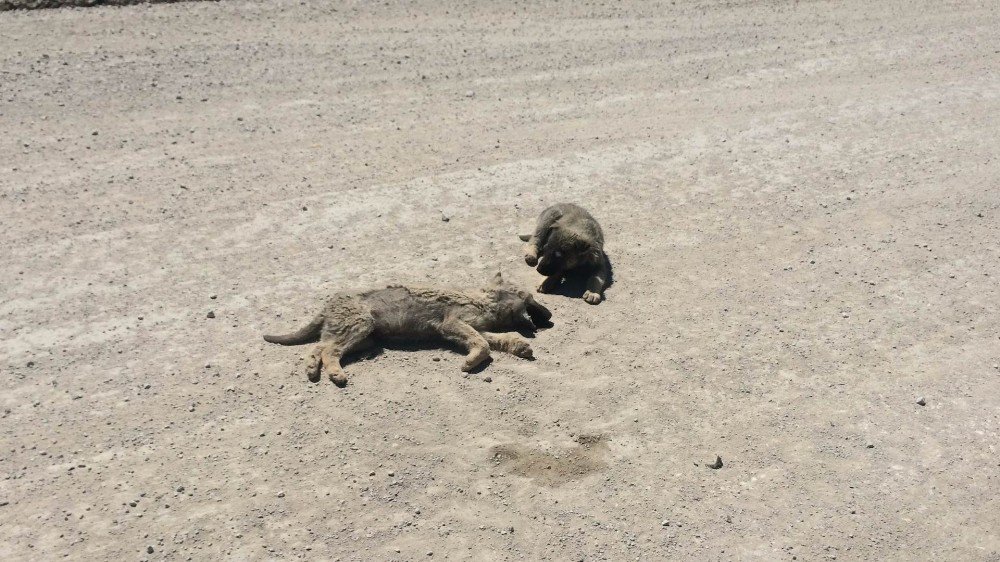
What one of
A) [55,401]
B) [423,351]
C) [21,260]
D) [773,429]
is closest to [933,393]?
[773,429]

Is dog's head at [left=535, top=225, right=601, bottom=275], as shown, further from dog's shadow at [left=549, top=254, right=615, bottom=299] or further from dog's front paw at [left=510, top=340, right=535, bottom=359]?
dog's front paw at [left=510, top=340, right=535, bottom=359]

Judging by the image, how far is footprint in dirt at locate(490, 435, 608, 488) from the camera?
21.6 ft

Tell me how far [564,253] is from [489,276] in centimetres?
82

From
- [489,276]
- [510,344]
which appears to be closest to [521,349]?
[510,344]

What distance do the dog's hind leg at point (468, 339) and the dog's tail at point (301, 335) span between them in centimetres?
111

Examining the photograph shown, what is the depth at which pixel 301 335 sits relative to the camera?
308 inches

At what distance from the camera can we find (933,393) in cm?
762

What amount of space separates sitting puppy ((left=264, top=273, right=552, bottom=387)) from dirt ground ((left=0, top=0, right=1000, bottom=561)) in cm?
21

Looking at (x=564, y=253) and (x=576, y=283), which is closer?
(x=564, y=253)

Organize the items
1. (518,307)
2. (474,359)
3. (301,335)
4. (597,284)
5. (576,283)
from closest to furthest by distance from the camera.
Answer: (474,359) < (301,335) < (518,307) < (597,284) < (576,283)

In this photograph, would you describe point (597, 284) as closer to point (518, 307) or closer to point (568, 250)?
point (568, 250)

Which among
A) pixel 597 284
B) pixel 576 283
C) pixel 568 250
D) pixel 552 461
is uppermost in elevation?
pixel 568 250

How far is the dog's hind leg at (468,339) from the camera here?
25.5 ft

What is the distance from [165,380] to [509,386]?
2887mm
